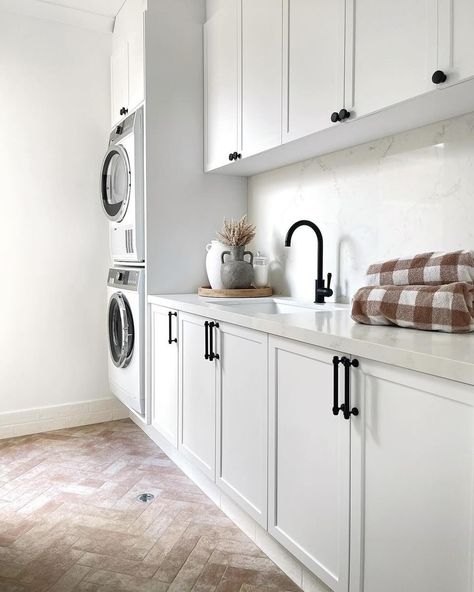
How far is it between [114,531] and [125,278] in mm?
1466

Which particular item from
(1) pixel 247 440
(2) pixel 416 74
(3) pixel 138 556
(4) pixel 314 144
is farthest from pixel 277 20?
(3) pixel 138 556

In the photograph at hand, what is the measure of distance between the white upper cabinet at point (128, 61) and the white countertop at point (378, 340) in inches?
65.7

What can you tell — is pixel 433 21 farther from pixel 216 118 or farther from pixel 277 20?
pixel 216 118

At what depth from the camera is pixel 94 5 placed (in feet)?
10.9

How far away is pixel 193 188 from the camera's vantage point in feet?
9.93

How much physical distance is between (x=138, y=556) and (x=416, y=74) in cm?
199

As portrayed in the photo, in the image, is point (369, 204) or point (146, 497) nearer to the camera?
point (369, 204)

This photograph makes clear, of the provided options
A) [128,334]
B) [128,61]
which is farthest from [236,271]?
[128,61]

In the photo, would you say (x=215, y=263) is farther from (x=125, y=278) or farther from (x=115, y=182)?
(x=115, y=182)

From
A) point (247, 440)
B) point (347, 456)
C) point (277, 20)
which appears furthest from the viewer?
point (277, 20)

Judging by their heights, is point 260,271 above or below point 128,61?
below

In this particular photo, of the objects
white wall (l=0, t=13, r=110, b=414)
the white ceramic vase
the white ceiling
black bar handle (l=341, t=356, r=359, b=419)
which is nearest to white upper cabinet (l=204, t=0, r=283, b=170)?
the white ceramic vase

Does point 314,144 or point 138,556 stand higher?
point 314,144

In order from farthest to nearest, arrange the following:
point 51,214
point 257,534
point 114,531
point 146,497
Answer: point 51,214
point 146,497
point 114,531
point 257,534
